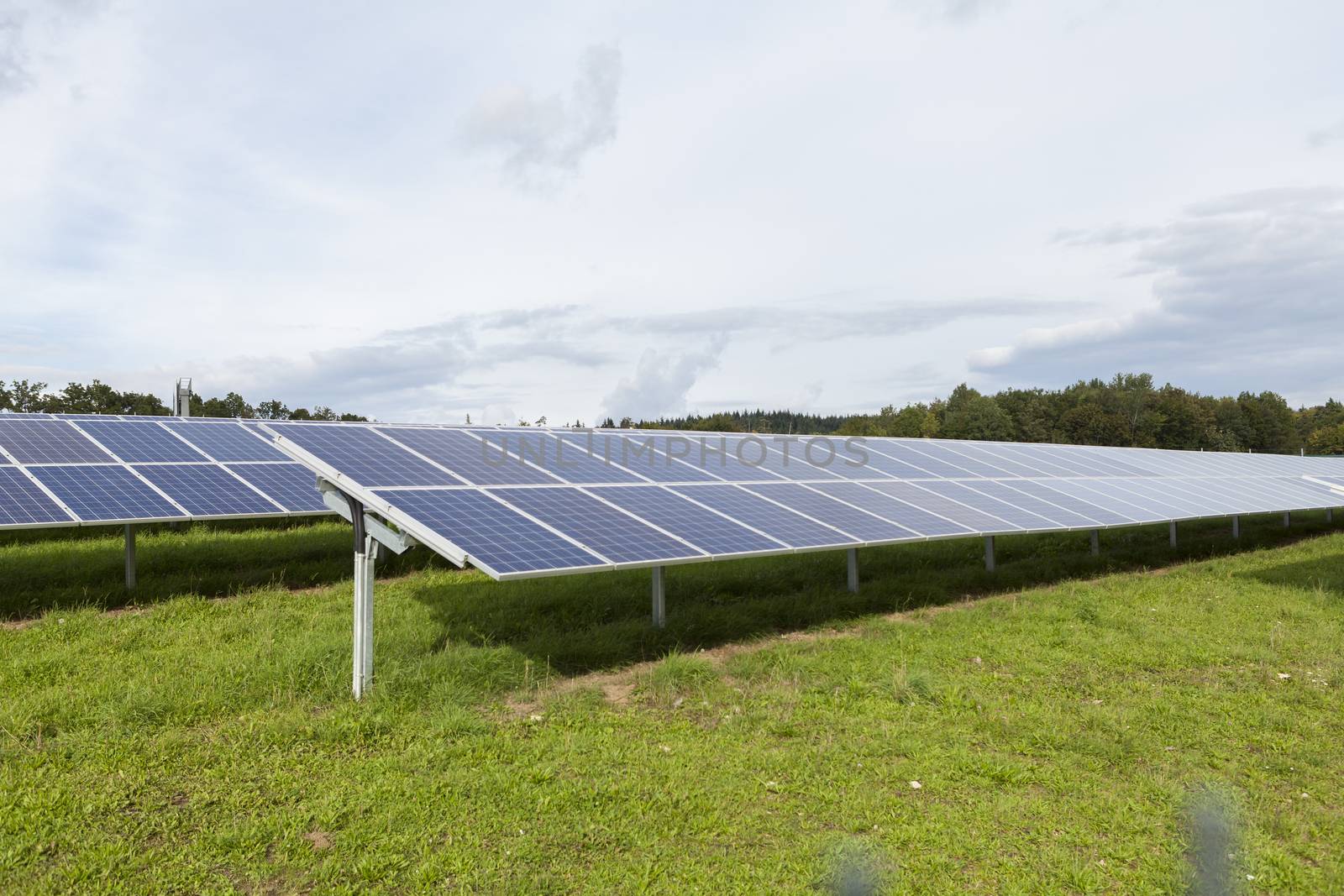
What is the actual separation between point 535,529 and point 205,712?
4346 millimetres

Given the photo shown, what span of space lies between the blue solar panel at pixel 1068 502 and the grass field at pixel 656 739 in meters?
2.59

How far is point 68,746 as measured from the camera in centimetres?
859

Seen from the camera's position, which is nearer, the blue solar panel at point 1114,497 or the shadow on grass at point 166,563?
the shadow on grass at point 166,563

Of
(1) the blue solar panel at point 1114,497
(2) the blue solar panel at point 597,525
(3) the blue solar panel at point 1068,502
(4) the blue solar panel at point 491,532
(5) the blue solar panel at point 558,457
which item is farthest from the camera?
(1) the blue solar panel at point 1114,497

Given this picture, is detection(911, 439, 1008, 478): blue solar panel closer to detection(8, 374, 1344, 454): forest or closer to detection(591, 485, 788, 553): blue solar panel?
detection(591, 485, 788, 553): blue solar panel

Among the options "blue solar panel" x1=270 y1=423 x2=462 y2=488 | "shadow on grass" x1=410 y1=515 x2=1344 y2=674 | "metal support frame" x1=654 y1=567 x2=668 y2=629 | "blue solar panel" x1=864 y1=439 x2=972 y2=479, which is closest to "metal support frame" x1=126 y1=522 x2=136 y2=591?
"blue solar panel" x1=270 y1=423 x2=462 y2=488

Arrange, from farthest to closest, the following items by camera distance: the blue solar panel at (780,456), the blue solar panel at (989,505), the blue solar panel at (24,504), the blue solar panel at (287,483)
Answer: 1. the blue solar panel at (780,456)
2. the blue solar panel at (287,483)
3. the blue solar panel at (989,505)
4. the blue solar panel at (24,504)

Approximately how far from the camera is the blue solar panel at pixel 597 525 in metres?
11.1

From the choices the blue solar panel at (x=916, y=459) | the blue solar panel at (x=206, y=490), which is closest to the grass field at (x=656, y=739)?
the blue solar panel at (x=206, y=490)

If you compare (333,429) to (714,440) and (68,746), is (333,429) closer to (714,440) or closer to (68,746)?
(68,746)

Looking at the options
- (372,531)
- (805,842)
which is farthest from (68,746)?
(805,842)

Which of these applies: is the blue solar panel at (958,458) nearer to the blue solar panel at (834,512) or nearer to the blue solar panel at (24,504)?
the blue solar panel at (834,512)

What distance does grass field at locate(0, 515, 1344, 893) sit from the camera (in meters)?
6.68

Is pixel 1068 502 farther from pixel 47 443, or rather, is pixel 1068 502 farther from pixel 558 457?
pixel 47 443
